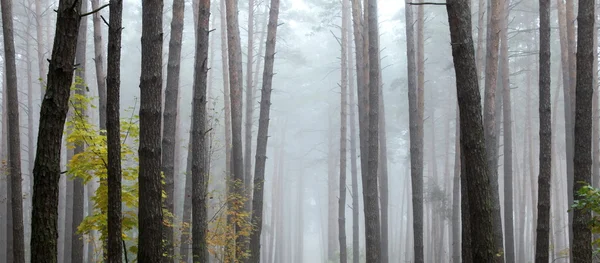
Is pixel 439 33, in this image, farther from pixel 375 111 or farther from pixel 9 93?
pixel 9 93

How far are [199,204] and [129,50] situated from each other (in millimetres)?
36573

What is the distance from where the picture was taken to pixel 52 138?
18.0 feet

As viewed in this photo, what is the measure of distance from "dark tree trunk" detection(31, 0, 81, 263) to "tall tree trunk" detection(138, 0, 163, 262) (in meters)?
2.05

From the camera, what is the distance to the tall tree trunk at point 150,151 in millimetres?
7551

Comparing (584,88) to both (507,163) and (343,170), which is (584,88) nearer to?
(507,163)

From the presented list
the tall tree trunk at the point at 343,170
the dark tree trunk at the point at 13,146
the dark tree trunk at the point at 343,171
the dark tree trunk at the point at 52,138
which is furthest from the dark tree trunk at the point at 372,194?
the dark tree trunk at the point at 52,138

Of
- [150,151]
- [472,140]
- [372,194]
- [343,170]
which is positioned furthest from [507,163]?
[150,151]

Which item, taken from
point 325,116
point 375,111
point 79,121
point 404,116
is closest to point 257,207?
point 375,111

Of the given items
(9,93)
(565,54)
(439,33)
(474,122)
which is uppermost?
(439,33)

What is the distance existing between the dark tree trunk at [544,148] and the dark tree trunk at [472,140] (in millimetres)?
2977

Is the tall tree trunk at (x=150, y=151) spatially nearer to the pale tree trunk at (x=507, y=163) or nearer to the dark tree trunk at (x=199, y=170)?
the dark tree trunk at (x=199, y=170)

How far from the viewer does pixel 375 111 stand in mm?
13633

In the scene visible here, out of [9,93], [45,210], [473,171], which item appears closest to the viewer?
[45,210]

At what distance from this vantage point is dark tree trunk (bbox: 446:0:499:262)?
687 cm
